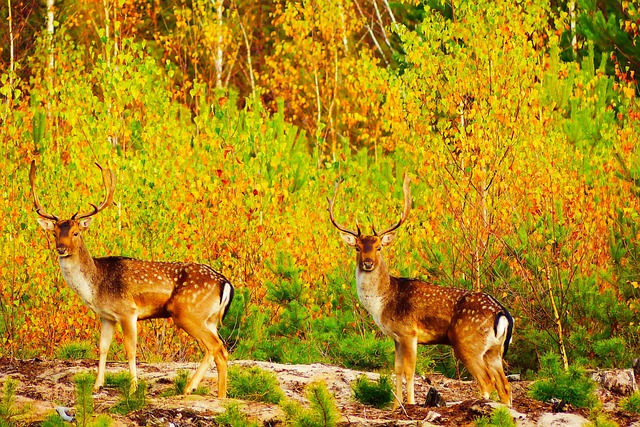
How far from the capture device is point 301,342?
1605 cm

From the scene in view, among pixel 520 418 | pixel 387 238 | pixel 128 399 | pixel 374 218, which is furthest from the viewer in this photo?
pixel 374 218

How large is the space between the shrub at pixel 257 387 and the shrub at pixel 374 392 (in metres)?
0.64

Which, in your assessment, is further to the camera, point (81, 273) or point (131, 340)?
point (81, 273)

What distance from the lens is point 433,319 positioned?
12117 mm

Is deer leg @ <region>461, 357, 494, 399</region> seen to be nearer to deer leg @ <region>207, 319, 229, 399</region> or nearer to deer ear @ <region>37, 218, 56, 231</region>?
deer leg @ <region>207, 319, 229, 399</region>

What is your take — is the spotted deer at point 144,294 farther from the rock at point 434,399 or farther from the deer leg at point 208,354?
the rock at point 434,399

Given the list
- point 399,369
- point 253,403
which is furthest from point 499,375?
point 253,403

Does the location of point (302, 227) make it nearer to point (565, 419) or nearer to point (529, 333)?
point (529, 333)

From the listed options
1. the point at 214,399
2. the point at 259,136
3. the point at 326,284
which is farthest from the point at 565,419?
the point at 259,136

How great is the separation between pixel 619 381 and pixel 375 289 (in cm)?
→ 265

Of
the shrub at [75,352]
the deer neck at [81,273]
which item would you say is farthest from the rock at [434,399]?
the shrub at [75,352]

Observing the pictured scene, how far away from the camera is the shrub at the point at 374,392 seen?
11266mm

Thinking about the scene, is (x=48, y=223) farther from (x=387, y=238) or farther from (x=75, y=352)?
(x=387, y=238)

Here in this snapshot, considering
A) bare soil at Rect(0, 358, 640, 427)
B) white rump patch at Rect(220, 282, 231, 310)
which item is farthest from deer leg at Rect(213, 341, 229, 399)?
white rump patch at Rect(220, 282, 231, 310)
